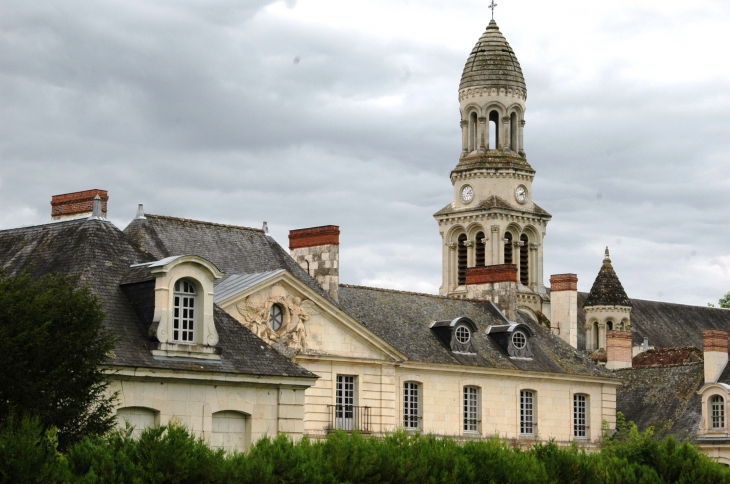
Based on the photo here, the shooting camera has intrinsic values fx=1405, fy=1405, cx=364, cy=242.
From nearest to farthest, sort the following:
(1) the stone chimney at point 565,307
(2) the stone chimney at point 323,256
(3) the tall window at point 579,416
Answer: (2) the stone chimney at point 323,256 < (3) the tall window at point 579,416 < (1) the stone chimney at point 565,307

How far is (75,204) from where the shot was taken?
99.2 ft

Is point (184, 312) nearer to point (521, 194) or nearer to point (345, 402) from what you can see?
point (345, 402)

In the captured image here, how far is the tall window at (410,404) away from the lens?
3819 cm

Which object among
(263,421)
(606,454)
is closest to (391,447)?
(263,421)

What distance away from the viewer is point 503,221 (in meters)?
77.6

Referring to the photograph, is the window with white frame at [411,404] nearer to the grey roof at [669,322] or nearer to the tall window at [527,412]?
the tall window at [527,412]

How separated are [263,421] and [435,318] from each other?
17.7 meters

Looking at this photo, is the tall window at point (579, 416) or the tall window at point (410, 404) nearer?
the tall window at point (410, 404)

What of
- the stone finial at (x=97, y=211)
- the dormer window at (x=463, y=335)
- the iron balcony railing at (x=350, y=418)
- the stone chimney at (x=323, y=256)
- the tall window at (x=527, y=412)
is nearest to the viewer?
the stone finial at (x=97, y=211)

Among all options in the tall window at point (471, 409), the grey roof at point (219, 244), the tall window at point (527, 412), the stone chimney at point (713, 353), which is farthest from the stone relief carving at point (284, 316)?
the stone chimney at point (713, 353)

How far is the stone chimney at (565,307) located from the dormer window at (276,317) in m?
39.3

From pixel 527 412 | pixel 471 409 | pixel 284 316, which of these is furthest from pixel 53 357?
pixel 527 412

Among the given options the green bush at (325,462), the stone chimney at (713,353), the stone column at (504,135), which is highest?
the stone column at (504,135)

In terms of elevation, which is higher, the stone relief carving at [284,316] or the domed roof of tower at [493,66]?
the domed roof of tower at [493,66]
